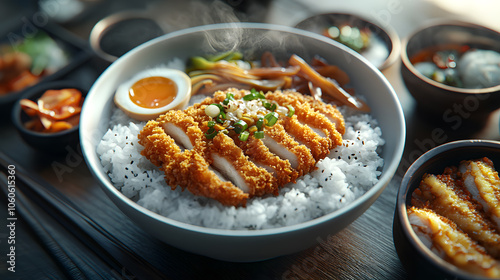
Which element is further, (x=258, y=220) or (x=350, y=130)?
(x=350, y=130)

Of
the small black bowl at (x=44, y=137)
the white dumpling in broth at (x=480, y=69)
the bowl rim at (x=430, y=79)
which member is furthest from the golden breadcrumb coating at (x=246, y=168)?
the white dumpling in broth at (x=480, y=69)

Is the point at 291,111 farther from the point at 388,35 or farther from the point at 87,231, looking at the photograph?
the point at 388,35

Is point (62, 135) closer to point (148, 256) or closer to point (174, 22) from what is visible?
point (148, 256)

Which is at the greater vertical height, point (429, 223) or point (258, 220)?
point (429, 223)

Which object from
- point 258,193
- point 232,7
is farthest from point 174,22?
point 258,193

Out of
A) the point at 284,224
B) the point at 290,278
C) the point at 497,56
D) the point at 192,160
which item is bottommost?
the point at 290,278

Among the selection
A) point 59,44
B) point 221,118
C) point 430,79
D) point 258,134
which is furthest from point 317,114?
point 59,44

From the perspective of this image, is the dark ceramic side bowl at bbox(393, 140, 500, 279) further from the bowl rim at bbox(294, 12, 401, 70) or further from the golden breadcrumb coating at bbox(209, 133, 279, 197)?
the bowl rim at bbox(294, 12, 401, 70)
